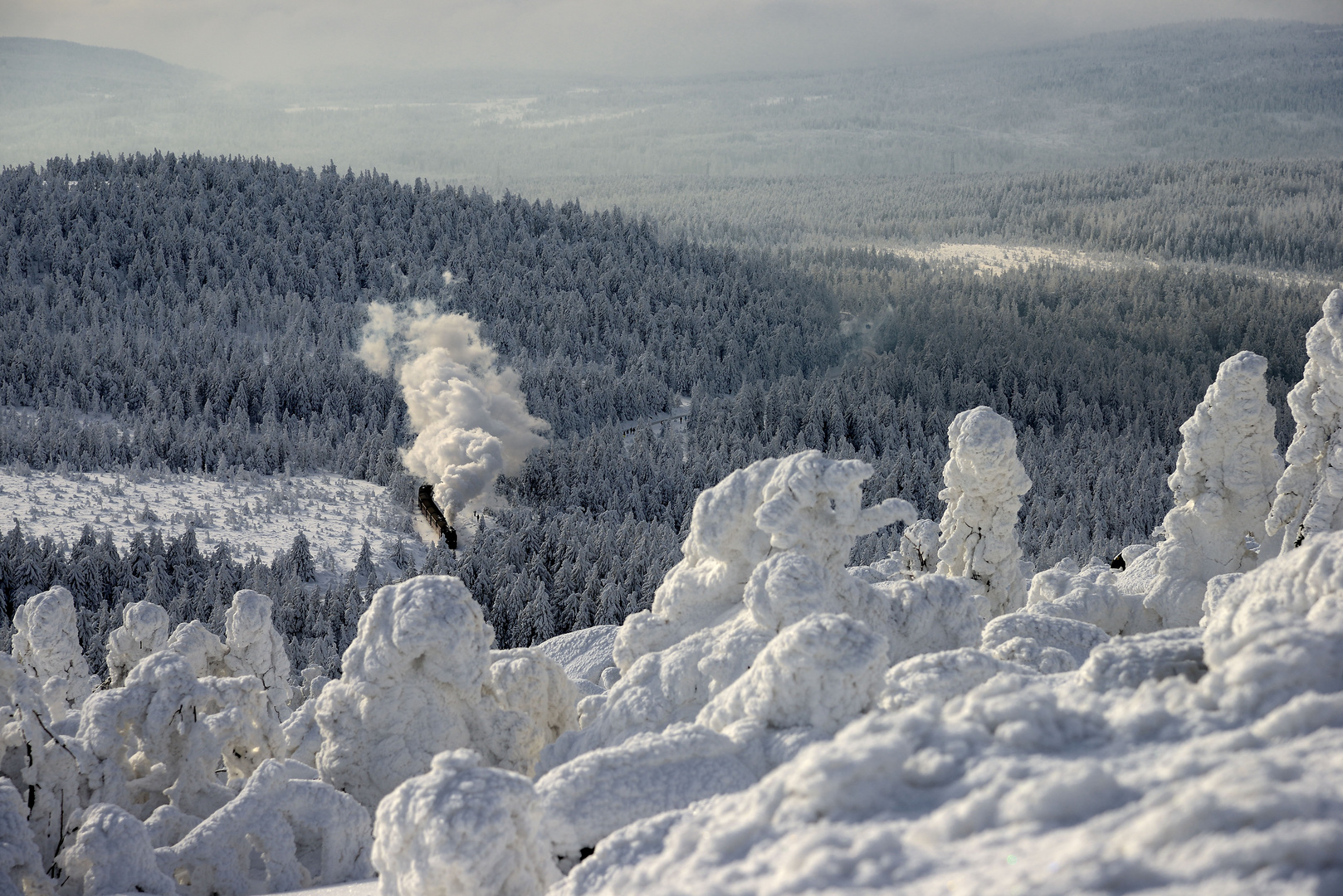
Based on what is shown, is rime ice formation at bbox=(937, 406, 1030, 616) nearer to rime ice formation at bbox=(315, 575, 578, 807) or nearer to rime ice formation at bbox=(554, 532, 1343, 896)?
rime ice formation at bbox=(315, 575, 578, 807)

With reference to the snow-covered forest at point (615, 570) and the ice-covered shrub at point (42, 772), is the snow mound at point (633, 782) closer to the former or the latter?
the snow-covered forest at point (615, 570)

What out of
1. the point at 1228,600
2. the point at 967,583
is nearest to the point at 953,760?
the point at 1228,600

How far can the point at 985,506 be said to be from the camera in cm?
1809

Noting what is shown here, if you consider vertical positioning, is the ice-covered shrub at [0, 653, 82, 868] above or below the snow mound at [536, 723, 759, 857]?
below

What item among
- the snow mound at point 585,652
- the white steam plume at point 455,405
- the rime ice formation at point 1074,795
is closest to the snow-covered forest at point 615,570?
the rime ice formation at point 1074,795

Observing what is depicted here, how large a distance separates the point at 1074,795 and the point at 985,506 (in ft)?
47.2

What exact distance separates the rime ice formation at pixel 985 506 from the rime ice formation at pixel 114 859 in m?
12.5

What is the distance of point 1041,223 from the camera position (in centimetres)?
17638

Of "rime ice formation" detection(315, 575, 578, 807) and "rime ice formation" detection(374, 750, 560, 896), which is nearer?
"rime ice formation" detection(374, 750, 560, 896)

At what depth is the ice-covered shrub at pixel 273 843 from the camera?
30.8ft

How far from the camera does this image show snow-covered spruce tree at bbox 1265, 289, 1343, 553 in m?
15.7

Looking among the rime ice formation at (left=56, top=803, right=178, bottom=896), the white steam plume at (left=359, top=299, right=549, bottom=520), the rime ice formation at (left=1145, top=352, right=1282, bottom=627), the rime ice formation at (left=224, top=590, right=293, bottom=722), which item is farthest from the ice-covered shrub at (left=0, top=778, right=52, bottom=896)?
the white steam plume at (left=359, top=299, right=549, bottom=520)

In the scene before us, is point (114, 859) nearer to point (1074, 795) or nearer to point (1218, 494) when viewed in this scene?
point (1074, 795)

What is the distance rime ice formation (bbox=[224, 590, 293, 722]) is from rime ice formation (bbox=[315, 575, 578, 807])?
637 cm
